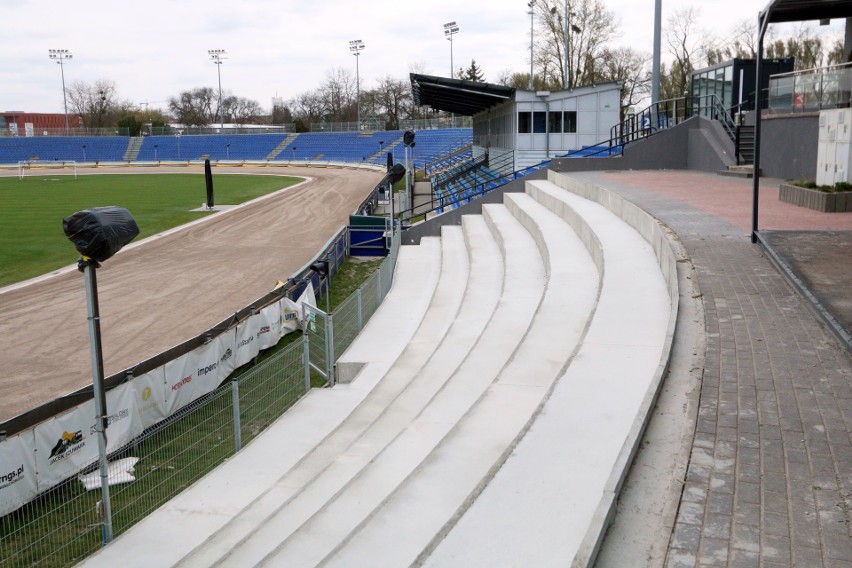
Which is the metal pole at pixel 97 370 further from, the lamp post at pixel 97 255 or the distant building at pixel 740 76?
the distant building at pixel 740 76

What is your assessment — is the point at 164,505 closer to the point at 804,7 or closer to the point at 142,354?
the point at 142,354

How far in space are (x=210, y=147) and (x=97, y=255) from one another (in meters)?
95.1

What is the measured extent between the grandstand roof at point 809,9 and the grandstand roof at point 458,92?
52.3 ft

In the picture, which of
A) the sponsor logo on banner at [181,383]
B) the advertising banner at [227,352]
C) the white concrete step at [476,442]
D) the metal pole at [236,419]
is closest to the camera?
A: the white concrete step at [476,442]

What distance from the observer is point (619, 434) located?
5.84 meters

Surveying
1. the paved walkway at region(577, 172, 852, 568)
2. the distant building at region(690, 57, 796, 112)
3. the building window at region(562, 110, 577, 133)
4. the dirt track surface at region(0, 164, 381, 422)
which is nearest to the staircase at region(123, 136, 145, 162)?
the dirt track surface at region(0, 164, 381, 422)

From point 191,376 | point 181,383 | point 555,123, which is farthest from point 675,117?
point 181,383

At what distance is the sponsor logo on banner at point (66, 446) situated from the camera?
8.96m

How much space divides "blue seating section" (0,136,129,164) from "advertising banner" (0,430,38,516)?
96.2m

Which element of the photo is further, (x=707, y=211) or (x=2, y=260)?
(x=2, y=260)

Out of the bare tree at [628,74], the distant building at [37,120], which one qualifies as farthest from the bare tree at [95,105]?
the bare tree at [628,74]

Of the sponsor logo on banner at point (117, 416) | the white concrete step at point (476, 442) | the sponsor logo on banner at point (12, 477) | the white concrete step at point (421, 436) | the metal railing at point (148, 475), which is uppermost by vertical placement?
the white concrete step at point (476, 442)

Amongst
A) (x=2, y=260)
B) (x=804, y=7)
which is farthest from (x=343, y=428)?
(x=2, y=260)

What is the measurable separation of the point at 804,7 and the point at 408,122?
77.7 metres
